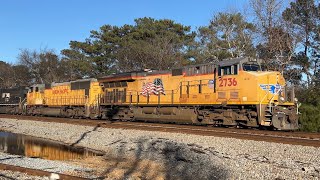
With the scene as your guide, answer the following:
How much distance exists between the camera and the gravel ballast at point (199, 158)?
8.52m

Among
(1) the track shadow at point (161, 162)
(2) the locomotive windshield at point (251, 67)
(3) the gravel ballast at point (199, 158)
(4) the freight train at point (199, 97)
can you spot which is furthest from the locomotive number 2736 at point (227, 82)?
(1) the track shadow at point (161, 162)

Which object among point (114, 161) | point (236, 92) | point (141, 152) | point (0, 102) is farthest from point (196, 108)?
point (0, 102)

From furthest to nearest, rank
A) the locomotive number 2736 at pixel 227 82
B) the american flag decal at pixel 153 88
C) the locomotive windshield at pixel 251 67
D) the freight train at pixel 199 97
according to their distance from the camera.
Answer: the american flag decal at pixel 153 88 → the locomotive number 2736 at pixel 227 82 → the locomotive windshield at pixel 251 67 → the freight train at pixel 199 97

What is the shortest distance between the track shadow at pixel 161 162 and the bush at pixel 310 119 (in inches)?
302

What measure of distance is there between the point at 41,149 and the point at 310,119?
1248 centimetres

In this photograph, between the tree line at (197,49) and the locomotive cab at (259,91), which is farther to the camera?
the tree line at (197,49)

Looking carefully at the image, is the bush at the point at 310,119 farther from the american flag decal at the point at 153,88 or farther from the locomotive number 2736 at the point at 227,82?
the american flag decal at the point at 153,88

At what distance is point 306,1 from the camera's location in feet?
92.1

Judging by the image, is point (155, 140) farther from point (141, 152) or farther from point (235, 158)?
point (235, 158)

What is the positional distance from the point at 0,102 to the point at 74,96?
1586 cm

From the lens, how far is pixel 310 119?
16969 millimetres

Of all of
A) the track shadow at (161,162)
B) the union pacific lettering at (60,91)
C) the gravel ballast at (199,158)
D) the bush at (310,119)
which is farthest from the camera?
the union pacific lettering at (60,91)

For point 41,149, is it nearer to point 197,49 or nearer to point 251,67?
point 251,67

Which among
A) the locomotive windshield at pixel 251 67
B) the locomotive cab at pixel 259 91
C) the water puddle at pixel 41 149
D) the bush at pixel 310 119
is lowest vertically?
the water puddle at pixel 41 149
